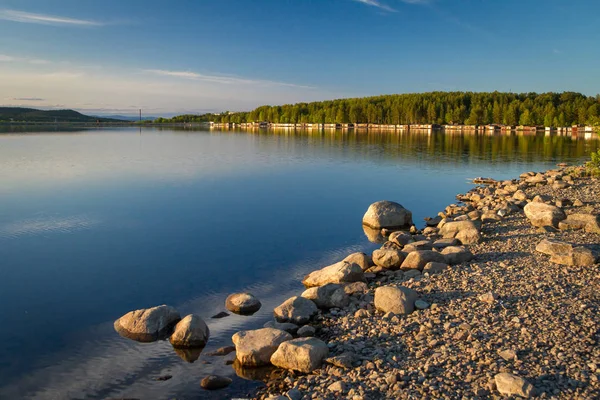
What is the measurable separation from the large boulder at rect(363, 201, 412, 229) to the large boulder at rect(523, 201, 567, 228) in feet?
17.3

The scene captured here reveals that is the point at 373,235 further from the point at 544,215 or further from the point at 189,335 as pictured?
the point at 189,335

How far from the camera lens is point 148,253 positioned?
640 inches

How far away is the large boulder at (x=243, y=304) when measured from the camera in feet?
37.2

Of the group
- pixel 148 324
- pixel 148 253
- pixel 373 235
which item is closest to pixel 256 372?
pixel 148 324

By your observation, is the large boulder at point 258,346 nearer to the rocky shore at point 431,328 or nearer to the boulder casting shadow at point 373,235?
the rocky shore at point 431,328

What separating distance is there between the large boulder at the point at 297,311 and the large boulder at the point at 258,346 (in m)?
1.14

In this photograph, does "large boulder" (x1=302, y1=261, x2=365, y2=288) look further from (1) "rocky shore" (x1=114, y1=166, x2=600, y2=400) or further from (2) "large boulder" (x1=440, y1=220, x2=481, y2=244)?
(2) "large boulder" (x1=440, y1=220, x2=481, y2=244)

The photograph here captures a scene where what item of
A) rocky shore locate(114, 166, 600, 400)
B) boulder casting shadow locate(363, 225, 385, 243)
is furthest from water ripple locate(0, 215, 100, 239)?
boulder casting shadow locate(363, 225, 385, 243)

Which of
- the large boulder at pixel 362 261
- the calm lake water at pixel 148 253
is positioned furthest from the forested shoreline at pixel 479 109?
the large boulder at pixel 362 261

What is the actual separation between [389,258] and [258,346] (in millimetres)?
5832

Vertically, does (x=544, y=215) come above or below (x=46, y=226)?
above

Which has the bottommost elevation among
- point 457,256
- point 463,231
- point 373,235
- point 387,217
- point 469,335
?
point 373,235

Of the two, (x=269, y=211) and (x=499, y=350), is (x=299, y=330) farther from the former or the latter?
(x=269, y=211)

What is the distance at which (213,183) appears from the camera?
112ft
